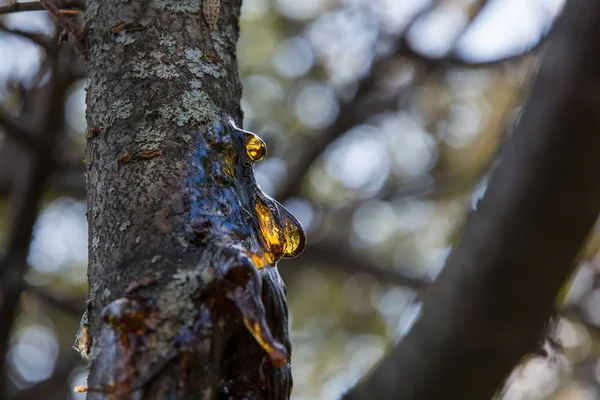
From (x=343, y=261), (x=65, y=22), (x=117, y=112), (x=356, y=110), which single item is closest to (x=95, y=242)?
(x=117, y=112)

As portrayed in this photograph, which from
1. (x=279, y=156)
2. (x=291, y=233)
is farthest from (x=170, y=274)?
(x=279, y=156)

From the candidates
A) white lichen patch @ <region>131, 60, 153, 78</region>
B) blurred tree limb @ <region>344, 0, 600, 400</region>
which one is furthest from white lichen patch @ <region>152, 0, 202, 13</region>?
blurred tree limb @ <region>344, 0, 600, 400</region>

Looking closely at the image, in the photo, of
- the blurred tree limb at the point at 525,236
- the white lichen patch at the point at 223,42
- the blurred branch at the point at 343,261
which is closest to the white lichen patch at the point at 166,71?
the white lichen patch at the point at 223,42

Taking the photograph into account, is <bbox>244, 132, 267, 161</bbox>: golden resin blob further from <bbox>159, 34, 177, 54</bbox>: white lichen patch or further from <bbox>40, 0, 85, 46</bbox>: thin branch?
<bbox>40, 0, 85, 46</bbox>: thin branch

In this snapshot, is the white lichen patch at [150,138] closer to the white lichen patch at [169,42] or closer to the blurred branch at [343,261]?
the white lichen patch at [169,42]

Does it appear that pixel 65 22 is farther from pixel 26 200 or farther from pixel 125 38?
pixel 26 200

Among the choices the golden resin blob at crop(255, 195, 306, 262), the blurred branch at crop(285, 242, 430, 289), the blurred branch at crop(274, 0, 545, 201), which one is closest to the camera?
the golden resin blob at crop(255, 195, 306, 262)
